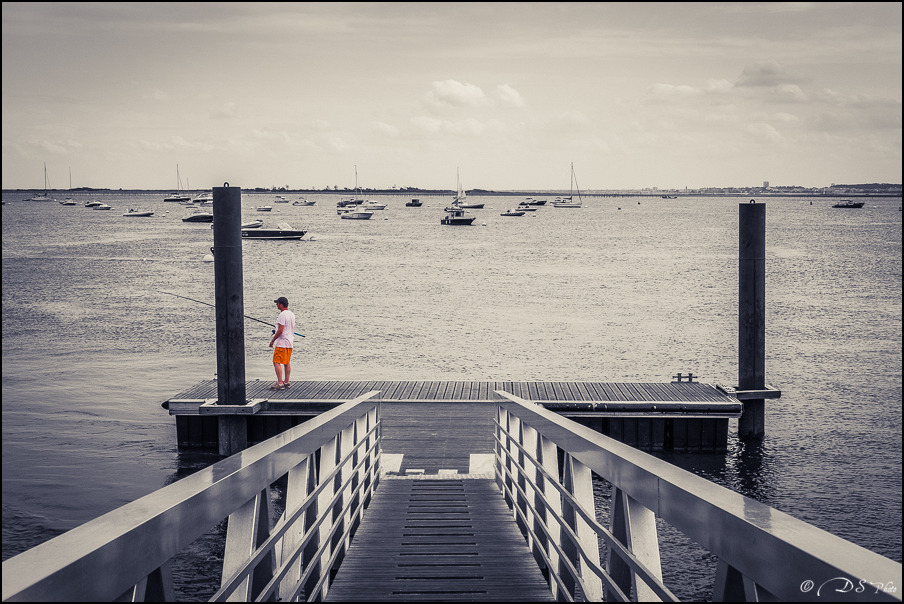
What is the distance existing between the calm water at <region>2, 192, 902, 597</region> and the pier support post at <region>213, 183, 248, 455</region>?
82.5 inches

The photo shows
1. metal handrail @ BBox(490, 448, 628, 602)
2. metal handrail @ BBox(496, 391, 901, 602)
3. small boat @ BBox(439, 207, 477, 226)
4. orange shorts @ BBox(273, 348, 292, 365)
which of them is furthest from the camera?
small boat @ BBox(439, 207, 477, 226)

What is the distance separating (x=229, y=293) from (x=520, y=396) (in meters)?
4.50

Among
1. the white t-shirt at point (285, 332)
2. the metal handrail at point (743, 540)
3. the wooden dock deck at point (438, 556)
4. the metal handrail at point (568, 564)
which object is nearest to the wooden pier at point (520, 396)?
the white t-shirt at point (285, 332)

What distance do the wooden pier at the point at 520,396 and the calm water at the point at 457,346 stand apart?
532 millimetres

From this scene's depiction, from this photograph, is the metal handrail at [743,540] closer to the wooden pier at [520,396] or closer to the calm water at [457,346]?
the calm water at [457,346]

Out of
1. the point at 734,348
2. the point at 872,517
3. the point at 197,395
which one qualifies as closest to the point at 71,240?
the point at 734,348

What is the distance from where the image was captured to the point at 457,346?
28016mm

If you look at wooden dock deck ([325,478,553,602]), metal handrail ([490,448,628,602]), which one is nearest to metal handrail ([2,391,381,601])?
metal handrail ([490,448,628,602])

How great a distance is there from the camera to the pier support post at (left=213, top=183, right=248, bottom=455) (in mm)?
11836

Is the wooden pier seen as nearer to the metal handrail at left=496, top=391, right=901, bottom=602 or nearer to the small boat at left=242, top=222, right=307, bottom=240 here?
the metal handrail at left=496, top=391, right=901, bottom=602

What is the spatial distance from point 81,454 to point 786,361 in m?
19.0

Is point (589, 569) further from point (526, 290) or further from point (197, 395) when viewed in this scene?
point (526, 290)

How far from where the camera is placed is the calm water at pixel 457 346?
13953 millimetres

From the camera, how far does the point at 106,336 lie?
2934cm
